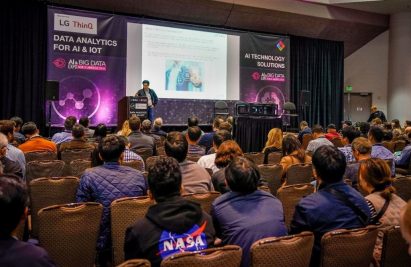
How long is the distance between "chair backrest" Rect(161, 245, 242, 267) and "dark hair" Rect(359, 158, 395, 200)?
134cm

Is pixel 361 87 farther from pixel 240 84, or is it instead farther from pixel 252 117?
pixel 252 117

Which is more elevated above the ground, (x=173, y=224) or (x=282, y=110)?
(x=282, y=110)

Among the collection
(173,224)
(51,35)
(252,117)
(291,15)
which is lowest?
(173,224)

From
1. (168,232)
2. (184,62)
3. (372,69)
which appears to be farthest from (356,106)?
(168,232)

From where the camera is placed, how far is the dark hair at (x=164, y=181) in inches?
88.6

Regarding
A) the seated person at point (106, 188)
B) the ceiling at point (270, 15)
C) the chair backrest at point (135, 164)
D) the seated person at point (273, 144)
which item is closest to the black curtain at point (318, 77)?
the ceiling at point (270, 15)

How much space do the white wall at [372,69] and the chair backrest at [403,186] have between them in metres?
12.6

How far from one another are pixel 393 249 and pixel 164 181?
135 centimetres

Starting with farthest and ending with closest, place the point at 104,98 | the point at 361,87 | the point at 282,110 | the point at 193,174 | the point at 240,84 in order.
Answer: the point at 361,87 → the point at 282,110 → the point at 240,84 → the point at 104,98 → the point at 193,174

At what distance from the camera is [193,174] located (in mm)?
3551

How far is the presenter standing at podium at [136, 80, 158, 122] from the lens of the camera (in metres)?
9.67

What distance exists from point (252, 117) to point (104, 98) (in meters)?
3.91

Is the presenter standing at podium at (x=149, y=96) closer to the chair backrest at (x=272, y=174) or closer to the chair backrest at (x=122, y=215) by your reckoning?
the chair backrest at (x=272, y=174)

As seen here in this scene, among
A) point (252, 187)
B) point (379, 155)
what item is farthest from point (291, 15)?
point (252, 187)
